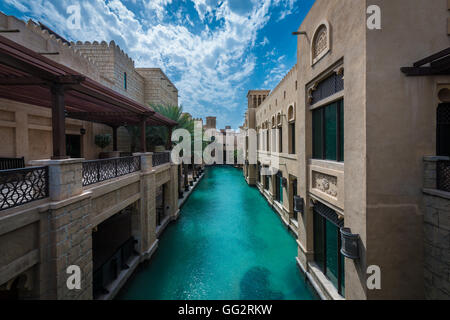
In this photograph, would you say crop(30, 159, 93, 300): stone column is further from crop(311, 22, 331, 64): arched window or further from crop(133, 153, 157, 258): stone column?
crop(311, 22, 331, 64): arched window

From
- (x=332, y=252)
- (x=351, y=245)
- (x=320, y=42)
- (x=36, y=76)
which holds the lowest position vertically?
(x=332, y=252)

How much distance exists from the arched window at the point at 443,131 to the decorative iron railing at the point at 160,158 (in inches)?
402

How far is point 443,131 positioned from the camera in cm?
385

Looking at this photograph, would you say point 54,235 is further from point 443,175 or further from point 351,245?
point 443,175

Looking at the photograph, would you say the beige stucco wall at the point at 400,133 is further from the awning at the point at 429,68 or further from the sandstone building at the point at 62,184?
the sandstone building at the point at 62,184

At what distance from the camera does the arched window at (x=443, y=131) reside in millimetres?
3844

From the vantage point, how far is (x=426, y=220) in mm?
3727

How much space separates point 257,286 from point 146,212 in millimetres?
5416

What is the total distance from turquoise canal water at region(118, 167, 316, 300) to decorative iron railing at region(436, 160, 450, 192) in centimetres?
487

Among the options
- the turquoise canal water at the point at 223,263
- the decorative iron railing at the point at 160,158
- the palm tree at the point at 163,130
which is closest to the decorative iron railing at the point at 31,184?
the turquoise canal water at the point at 223,263

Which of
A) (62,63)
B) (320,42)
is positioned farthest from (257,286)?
(62,63)

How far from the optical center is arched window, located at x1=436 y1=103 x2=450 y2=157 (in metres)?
3.84

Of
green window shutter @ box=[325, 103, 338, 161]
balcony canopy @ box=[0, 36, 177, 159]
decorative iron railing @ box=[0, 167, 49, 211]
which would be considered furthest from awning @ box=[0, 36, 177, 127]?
green window shutter @ box=[325, 103, 338, 161]
